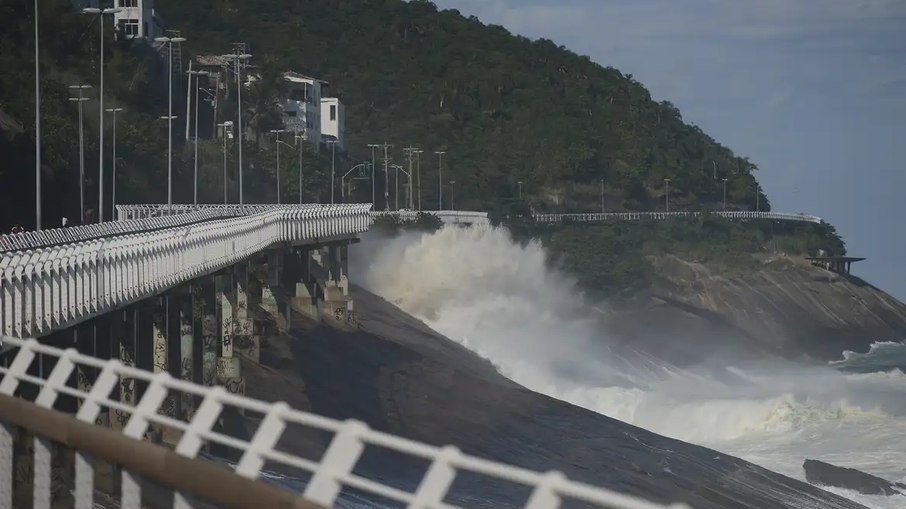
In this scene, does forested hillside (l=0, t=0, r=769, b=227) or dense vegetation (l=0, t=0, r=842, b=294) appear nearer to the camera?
forested hillside (l=0, t=0, r=769, b=227)

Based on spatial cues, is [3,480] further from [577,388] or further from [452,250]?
[452,250]

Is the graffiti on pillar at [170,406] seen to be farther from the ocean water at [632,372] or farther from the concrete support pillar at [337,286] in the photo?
the concrete support pillar at [337,286]

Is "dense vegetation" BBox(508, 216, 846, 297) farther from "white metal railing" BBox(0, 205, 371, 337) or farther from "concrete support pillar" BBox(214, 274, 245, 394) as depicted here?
"white metal railing" BBox(0, 205, 371, 337)

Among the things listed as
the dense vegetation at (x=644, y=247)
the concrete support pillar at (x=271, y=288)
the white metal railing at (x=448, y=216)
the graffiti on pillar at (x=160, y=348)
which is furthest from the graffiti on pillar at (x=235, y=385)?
the dense vegetation at (x=644, y=247)

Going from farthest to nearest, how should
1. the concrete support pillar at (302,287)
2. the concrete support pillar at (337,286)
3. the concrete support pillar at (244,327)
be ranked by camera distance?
the concrete support pillar at (337,286) → the concrete support pillar at (302,287) → the concrete support pillar at (244,327)

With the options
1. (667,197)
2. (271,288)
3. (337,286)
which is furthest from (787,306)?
(271,288)

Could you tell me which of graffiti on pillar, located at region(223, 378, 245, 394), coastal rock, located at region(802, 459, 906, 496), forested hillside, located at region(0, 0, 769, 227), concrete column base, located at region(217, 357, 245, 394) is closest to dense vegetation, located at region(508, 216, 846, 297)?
forested hillside, located at region(0, 0, 769, 227)
